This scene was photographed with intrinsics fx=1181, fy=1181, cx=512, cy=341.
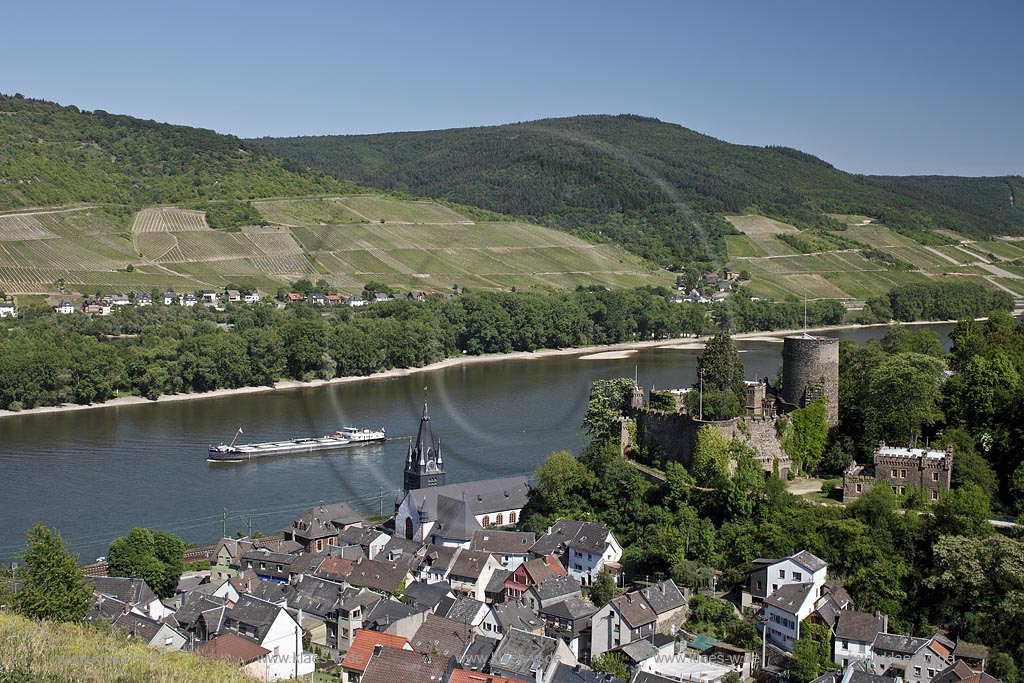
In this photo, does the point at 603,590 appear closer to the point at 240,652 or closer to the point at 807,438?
the point at 807,438

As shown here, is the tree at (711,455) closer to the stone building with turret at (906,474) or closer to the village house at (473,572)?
the stone building with turret at (906,474)

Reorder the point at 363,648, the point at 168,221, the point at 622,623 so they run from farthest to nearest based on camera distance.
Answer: the point at 168,221 → the point at 622,623 → the point at 363,648

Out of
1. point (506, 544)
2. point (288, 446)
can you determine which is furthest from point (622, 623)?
point (288, 446)

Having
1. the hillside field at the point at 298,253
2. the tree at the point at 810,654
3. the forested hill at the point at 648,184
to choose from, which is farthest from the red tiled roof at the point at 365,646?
the forested hill at the point at 648,184

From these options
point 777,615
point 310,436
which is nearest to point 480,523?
point 777,615

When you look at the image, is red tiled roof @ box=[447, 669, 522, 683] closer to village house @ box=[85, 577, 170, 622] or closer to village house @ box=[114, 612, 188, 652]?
village house @ box=[114, 612, 188, 652]

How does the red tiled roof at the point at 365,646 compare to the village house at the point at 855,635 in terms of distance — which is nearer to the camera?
the village house at the point at 855,635
